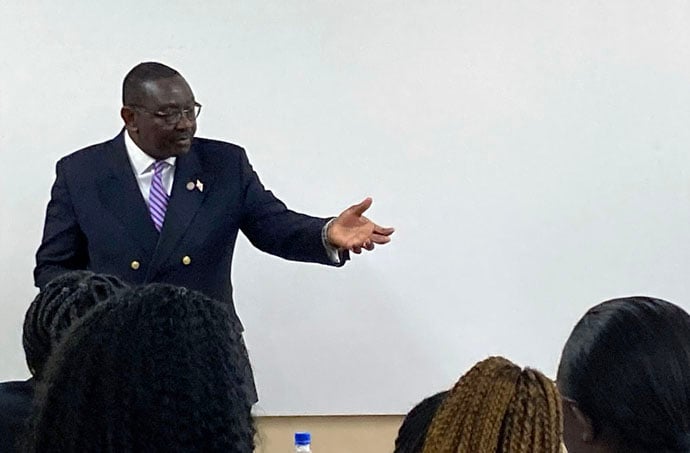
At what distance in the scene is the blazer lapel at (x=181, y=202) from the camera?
234cm

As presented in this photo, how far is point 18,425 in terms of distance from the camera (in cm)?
124

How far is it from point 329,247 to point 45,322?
3.60 feet

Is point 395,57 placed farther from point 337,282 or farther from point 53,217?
point 53,217

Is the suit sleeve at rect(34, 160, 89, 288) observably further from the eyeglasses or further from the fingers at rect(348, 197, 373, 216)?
the fingers at rect(348, 197, 373, 216)

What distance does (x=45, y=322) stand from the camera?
4.14 feet

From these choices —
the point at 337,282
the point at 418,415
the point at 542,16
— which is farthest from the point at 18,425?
the point at 542,16

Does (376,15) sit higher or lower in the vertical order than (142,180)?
higher

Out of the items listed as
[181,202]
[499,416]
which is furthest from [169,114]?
[499,416]

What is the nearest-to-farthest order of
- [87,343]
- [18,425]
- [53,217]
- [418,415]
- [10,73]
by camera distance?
[87,343] → [418,415] → [18,425] → [53,217] → [10,73]

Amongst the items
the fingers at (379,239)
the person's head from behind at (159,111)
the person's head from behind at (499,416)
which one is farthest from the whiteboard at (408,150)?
the person's head from behind at (499,416)

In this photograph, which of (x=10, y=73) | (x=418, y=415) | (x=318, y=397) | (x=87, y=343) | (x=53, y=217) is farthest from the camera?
(x=318, y=397)

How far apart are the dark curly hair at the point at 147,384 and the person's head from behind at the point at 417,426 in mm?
303

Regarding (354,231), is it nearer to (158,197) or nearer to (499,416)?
(158,197)

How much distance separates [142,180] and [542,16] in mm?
1397
